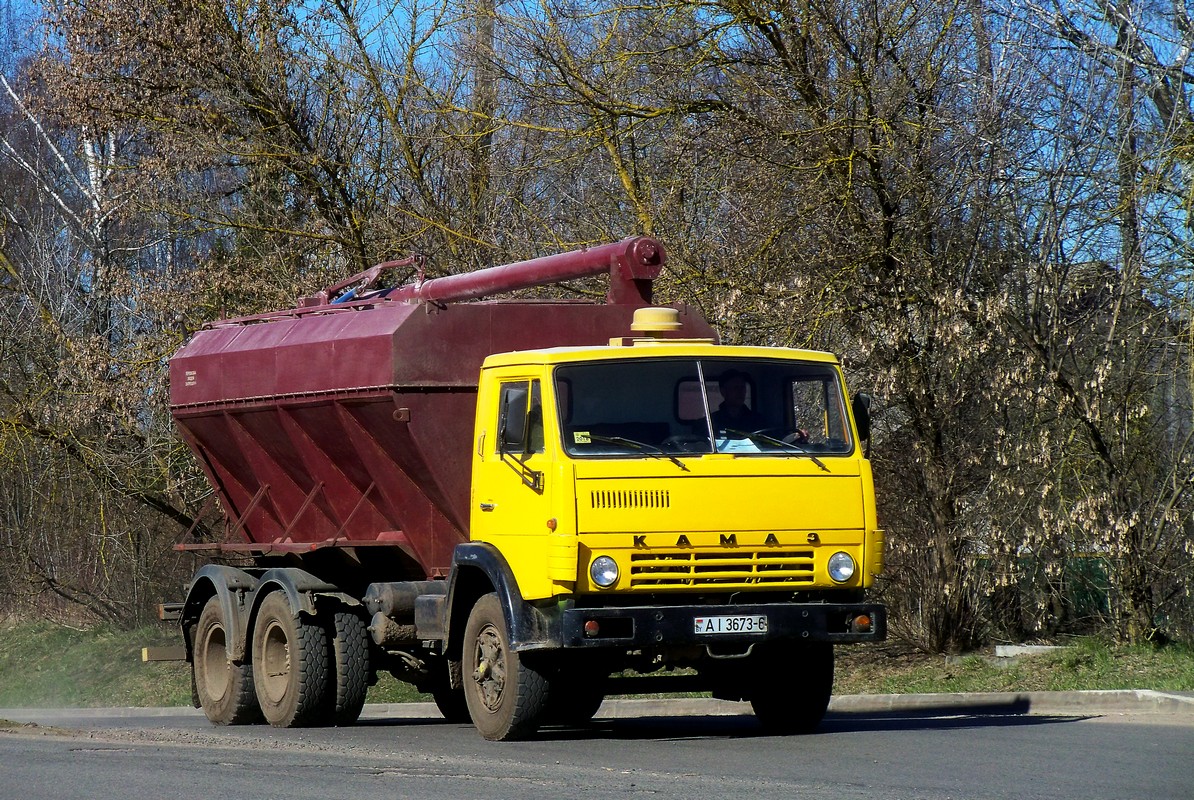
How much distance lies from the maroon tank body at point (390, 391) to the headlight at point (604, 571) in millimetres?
1995

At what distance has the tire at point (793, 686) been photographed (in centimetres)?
1126

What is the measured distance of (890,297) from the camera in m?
16.4

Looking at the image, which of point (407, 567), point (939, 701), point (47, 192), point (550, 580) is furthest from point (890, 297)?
point (47, 192)

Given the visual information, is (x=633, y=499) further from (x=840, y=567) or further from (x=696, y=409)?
(x=840, y=567)

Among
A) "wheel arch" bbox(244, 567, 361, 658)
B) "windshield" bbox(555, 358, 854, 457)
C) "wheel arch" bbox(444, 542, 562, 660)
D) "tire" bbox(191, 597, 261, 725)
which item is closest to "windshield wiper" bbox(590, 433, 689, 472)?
"windshield" bbox(555, 358, 854, 457)

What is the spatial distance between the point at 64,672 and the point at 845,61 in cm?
1793

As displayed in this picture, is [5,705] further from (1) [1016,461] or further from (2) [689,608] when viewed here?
(2) [689,608]

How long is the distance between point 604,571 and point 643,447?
32.9 inches

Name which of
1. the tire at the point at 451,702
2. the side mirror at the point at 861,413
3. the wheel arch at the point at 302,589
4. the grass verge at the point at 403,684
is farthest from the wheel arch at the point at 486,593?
the grass verge at the point at 403,684

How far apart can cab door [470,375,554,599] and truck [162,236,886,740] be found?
22 mm

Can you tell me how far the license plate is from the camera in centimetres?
1013

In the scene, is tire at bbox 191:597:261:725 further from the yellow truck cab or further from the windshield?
the windshield

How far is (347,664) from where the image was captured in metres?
12.9

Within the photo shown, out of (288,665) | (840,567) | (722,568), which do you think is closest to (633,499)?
Result: (722,568)
